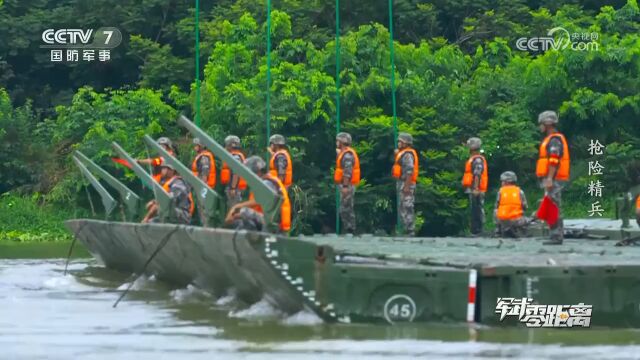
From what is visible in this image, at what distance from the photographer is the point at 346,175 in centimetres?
2428

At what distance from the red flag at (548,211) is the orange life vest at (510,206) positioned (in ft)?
9.06

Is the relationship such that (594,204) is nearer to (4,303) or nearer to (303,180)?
(303,180)

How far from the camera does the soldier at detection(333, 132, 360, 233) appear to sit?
24.2 meters

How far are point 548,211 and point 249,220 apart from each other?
13.7 feet

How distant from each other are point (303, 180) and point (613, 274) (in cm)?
1891

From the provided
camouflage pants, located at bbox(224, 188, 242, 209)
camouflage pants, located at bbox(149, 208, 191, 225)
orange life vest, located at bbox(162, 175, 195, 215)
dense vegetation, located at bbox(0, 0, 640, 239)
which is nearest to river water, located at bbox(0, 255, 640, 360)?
camouflage pants, located at bbox(149, 208, 191, 225)

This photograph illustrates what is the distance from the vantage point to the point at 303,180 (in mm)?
35031

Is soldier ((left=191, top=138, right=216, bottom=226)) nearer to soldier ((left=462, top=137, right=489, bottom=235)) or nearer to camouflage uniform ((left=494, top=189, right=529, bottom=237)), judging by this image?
soldier ((left=462, top=137, right=489, bottom=235))

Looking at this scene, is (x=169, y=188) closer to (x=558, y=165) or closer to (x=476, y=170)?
(x=476, y=170)

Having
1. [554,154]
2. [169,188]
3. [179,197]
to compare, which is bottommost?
[179,197]

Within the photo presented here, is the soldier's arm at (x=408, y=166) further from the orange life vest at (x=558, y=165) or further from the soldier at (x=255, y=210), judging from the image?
the soldier at (x=255, y=210)

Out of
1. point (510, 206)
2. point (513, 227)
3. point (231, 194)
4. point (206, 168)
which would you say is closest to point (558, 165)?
point (510, 206)

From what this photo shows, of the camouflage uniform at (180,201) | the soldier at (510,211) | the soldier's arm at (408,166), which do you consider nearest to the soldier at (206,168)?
the camouflage uniform at (180,201)

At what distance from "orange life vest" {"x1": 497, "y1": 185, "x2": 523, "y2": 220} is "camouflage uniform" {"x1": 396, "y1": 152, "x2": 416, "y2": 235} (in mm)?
1629
